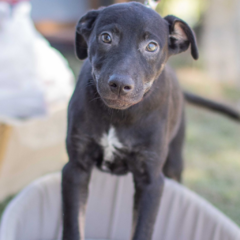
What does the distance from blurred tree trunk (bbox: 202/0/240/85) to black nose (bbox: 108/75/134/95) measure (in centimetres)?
588

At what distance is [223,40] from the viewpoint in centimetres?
752

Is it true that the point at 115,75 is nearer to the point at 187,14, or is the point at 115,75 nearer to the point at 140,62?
the point at 140,62

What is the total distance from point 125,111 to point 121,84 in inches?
17.0

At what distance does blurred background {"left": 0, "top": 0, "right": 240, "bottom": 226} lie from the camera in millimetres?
3391

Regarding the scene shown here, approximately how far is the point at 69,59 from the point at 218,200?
16.5ft

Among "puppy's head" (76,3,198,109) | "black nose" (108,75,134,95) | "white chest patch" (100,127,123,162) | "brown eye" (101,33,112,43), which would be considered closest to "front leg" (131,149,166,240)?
"white chest patch" (100,127,123,162)

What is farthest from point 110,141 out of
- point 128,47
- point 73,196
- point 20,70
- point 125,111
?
point 20,70

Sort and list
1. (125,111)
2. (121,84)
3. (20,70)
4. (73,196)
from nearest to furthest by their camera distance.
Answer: (121,84) → (125,111) → (73,196) → (20,70)

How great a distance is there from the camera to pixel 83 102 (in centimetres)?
221

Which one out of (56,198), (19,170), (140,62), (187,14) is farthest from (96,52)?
(187,14)

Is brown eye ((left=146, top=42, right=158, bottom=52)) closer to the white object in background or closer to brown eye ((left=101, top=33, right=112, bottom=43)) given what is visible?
brown eye ((left=101, top=33, right=112, bottom=43))

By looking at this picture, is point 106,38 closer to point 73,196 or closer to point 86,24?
point 86,24

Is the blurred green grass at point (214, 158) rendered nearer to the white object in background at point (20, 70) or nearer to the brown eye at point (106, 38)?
the white object in background at point (20, 70)

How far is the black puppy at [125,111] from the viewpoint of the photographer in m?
1.96
